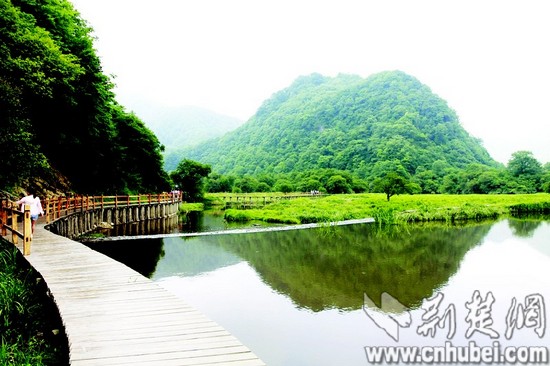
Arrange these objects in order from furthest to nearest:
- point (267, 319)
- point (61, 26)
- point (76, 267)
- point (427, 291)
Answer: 1. point (61, 26)
2. point (427, 291)
3. point (267, 319)
4. point (76, 267)

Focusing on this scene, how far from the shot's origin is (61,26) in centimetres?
2320

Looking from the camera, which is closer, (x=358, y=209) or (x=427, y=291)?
(x=427, y=291)

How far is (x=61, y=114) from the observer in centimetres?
2336

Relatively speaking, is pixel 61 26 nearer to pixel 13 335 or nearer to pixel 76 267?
pixel 76 267

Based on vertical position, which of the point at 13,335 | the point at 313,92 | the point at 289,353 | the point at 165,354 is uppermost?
the point at 313,92

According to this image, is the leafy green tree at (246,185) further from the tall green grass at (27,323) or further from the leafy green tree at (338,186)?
the tall green grass at (27,323)

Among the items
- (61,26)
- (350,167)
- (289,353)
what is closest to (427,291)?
(289,353)

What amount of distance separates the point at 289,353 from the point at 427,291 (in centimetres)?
546

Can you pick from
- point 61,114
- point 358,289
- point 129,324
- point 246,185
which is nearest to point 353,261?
point 358,289

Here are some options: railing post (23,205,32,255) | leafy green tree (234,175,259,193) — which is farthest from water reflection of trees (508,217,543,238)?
leafy green tree (234,175,259,193)

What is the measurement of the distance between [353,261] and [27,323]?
428 inches

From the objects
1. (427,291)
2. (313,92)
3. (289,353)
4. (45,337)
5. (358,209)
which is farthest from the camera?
(313,92)

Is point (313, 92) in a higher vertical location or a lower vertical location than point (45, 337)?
higher
